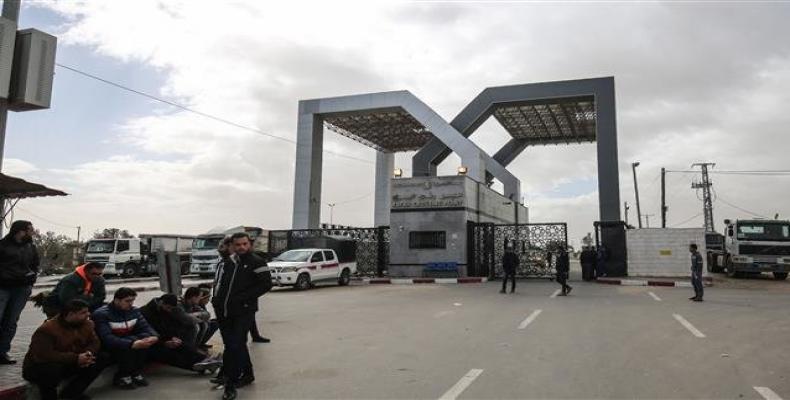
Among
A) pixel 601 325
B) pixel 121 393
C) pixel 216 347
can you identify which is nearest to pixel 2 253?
pixel 121 393

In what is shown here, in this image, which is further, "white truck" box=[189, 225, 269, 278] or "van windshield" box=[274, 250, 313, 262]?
"white truck" box=[189, 225, 269, 278]

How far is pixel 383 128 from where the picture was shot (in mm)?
41031

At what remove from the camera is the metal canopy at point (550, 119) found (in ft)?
107

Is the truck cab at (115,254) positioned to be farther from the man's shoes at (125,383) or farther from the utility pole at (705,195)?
the utility pole at (705,195)

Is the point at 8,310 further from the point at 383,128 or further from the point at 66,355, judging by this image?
the point at 383,128

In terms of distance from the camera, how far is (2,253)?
6.75 meters

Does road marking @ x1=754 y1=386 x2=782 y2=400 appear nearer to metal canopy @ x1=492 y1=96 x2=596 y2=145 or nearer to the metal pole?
the metal pole

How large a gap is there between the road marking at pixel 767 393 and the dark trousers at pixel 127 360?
7089mm

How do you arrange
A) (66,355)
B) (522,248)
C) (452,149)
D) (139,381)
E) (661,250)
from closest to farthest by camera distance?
(66,355), (139,381), (661,250), (522,248), (452,149)

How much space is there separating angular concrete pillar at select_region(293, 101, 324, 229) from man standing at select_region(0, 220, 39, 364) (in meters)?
26.7

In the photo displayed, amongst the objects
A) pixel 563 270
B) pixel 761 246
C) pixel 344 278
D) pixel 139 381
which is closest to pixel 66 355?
pixel 139 381

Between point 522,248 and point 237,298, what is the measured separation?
23.5 metres

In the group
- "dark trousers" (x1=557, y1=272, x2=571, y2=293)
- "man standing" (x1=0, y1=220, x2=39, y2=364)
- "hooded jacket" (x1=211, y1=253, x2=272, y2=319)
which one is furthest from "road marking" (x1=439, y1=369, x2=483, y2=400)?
"dark trousers" (x1=557, y1=272, x2=571, y2=293)

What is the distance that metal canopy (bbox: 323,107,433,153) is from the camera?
36031mm
